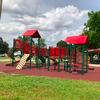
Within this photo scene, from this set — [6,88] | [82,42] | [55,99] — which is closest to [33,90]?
[6,88]

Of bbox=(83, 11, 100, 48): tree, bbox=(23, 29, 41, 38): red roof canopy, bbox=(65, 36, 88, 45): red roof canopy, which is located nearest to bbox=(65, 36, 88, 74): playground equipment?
bbox=(65, 36, 88, 45): red roof canopy

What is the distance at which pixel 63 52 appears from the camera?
30.5 meters

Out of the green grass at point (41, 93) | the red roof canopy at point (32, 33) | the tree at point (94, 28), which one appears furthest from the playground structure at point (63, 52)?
the tree at point (94, 28)

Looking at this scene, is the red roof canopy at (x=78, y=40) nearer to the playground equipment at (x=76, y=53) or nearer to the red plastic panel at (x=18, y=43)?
the playground equipment at (x=76, y=53)

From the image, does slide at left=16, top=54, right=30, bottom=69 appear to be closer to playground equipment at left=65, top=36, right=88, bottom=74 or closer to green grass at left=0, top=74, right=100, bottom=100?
playground equipment at left=65, top=36, right=88, bottom=74

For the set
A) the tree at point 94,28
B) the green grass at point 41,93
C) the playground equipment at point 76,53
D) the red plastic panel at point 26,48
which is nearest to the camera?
the green grass at point 41,93

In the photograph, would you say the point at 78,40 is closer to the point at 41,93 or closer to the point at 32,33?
the point at 32,33

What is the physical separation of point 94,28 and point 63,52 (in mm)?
31667

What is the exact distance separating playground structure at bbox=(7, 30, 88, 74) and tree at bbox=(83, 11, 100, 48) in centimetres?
2563

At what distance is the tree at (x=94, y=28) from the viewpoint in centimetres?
6050

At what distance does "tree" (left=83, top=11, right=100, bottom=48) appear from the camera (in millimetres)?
60500

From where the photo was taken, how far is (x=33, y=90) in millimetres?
13195

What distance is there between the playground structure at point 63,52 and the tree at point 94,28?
25.6m

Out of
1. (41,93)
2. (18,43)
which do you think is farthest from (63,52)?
(41,93)
